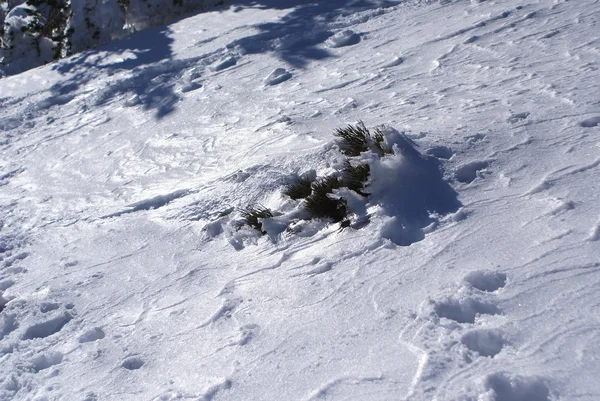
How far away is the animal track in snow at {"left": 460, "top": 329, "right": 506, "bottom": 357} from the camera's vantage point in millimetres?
2256

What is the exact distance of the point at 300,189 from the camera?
12.5 feet

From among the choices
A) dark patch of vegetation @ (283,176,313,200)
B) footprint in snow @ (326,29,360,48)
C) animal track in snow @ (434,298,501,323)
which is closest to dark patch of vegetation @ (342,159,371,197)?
dark patch of vegetation @ (283,176,313,200)

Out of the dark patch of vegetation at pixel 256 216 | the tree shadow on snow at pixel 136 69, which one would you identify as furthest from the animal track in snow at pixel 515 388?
the tree shadow on snow at pixel 136 69

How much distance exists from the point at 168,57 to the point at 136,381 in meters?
5.78

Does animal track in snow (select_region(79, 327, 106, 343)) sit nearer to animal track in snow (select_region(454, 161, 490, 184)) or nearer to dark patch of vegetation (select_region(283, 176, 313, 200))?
dark patch of vegetation (select_region(283, 176, 313, 200))

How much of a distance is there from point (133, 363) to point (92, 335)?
418 millimetres

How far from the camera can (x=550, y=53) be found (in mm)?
5023

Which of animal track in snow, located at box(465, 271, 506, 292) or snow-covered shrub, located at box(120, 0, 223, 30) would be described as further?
snow-covered shrub, located at box(120, 0, 223, 30)

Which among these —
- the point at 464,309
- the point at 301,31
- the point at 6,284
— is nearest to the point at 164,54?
the point at 301,31

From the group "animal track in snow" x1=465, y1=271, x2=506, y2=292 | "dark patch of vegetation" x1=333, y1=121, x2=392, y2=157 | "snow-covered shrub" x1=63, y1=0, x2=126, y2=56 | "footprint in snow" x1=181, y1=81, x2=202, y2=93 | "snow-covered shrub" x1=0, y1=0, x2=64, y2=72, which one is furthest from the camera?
"snow-covered shrub" x1=0, y1=0, x2=64, y2=72

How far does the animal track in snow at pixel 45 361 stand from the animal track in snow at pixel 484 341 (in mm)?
1924

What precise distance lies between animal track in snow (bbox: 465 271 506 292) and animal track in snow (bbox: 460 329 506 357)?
29 cm

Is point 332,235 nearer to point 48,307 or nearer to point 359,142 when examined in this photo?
point 359,142

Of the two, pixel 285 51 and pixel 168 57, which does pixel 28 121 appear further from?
pixel 285 51
